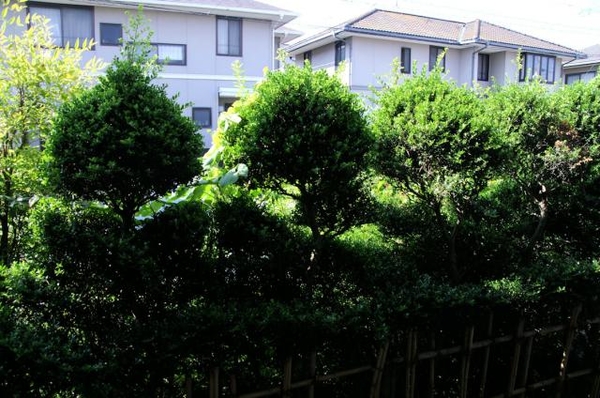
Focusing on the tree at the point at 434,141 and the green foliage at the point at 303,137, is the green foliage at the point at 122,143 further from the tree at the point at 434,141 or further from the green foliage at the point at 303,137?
the tree at the point at 434,141

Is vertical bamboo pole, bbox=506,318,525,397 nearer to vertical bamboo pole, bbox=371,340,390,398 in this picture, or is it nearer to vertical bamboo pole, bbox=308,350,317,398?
vertical bamboo pole, bbox=371,340,390,398

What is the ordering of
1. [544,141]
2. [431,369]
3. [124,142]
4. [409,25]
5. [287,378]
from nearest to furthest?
[124,142] → [287,378] → [431,369] → [544,141] → [409,25]

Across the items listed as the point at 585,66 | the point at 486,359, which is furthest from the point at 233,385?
the point at 585,66

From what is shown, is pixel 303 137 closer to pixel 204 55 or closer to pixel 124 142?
pixel 124 142

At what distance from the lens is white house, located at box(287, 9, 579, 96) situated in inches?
810

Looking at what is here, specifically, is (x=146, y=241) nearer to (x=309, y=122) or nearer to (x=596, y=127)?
(x=309, y=122)

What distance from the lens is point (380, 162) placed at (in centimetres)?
368

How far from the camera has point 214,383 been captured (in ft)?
8.94

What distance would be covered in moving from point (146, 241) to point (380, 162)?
5.53 ft

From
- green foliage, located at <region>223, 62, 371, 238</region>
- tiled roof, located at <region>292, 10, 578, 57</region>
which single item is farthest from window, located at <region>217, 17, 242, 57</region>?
green foliage, located at <region>223, 62, 371, 238</region>

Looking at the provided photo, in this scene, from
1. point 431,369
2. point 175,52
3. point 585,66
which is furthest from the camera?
point 585,66

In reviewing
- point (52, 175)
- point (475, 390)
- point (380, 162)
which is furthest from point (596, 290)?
point (52, 175)

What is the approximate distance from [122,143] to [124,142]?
20mm

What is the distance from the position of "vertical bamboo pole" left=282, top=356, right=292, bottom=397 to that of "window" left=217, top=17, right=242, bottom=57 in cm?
1488
